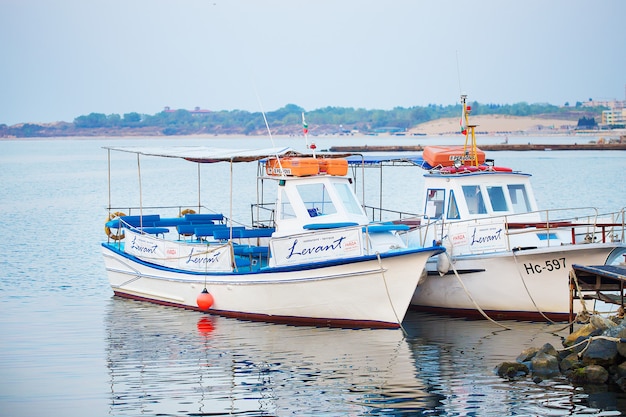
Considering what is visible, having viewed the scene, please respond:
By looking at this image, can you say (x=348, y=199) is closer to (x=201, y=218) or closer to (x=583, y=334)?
(x=201, y=218)

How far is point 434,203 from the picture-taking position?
24.7 m

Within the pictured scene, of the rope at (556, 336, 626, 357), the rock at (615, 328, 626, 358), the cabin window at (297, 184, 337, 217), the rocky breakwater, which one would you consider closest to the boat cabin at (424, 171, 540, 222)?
the cabin window at (297, 184, 337, 217)

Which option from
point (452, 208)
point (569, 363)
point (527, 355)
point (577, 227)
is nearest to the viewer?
point (569, 363)

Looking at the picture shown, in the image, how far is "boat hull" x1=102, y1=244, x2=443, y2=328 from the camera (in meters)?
20.2

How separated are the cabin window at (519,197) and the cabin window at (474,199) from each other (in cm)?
80

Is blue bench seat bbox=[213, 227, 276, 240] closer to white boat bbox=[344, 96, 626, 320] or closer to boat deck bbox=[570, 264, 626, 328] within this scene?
white boat bbox=[344, 96, 626, 320]

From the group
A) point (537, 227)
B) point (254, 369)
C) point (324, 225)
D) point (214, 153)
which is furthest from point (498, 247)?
point (214, 153)

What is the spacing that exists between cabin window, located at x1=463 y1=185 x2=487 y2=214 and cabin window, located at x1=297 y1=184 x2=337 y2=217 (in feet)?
11.6

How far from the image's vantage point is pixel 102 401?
54.3 ft

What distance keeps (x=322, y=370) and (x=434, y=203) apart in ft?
25.7

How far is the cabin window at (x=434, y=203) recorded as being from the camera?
24.5 m

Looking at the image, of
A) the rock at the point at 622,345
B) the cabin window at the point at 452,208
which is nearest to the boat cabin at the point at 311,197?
the cabin window at the point at 452,208

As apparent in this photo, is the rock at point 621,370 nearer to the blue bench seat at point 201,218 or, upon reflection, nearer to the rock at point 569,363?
the rock at point 569,363

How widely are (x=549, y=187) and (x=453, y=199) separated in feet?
167
